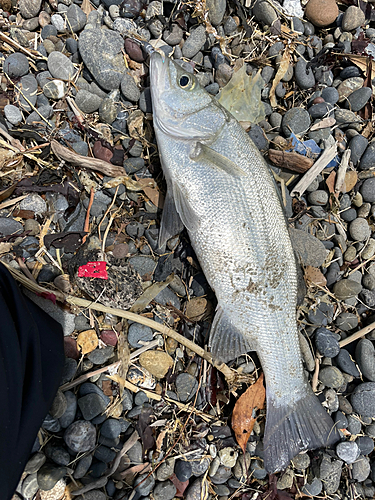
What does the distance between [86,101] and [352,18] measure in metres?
2.86

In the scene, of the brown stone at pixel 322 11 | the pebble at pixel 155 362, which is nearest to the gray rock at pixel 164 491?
the pebble at pixel 155 362

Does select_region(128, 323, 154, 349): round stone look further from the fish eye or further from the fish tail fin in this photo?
the fish eye

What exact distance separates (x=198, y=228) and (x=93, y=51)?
1.87 meters

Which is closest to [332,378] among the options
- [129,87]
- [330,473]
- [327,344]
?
[327,344]

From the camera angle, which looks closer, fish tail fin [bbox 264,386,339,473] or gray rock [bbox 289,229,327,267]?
fish tail fin [bbox 264,386,339,473]

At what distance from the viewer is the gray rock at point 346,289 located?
120 inches

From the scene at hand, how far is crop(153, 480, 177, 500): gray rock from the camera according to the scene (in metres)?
2.62

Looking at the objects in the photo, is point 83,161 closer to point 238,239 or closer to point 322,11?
point 238,239

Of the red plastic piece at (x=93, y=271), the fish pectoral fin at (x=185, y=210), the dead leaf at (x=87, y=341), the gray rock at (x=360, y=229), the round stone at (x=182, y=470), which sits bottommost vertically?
the round stone at (x=182, y=470)

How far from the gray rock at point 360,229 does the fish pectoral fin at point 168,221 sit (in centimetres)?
181

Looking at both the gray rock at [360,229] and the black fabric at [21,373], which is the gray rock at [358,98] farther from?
the black fabric at [21,373]

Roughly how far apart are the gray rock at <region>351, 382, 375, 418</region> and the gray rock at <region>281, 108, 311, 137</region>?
8.41 feet

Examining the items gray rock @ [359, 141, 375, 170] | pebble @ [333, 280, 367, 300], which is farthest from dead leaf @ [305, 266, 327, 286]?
gray rock @ [359, 141, 375, 170]

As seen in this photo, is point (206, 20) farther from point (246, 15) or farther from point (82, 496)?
point (82, 496)
